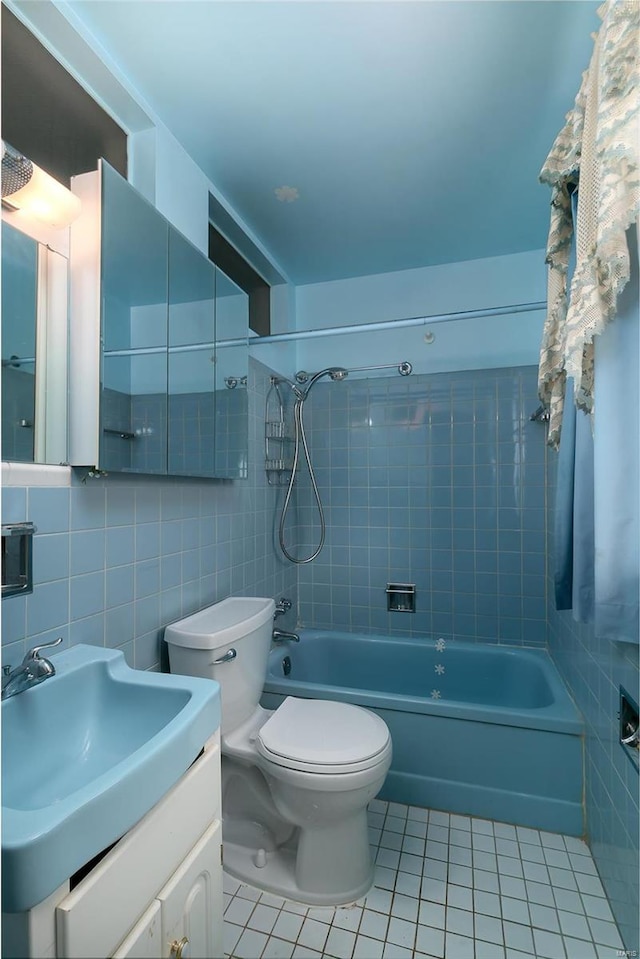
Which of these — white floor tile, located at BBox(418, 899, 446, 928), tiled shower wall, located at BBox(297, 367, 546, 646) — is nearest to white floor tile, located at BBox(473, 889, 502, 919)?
white floor tile, located at BBox(418, 899, 446, 928)

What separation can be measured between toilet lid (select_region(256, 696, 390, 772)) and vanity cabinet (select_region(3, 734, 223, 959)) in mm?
523

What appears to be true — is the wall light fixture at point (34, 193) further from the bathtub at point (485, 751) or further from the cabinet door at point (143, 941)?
the bathtub at point (485, 751)

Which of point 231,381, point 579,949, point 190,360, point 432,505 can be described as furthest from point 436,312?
point 579,949

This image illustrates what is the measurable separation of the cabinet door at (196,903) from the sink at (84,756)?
11 cm

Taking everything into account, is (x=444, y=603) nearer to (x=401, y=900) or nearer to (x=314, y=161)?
(x=401, y=900)

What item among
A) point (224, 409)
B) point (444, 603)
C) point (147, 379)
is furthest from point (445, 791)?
point (147, 379)

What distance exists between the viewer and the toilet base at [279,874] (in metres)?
1.30

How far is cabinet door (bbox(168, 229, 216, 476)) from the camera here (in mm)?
1475

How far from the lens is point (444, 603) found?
98.8 inches

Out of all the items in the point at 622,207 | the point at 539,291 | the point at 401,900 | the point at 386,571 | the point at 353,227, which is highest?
the point at 353,227

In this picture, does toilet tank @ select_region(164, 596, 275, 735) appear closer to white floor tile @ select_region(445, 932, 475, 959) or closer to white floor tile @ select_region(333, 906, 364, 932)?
white floor tile @ select_region(333, 906, 364, 932)

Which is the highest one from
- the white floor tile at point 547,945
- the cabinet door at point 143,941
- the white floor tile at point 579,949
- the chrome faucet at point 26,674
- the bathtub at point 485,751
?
the chrome faucet at point 26,674

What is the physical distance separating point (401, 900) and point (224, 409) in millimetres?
1692

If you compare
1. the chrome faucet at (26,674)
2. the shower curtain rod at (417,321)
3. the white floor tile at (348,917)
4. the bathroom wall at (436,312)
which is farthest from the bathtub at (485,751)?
the bathroom wall at (436,312)
